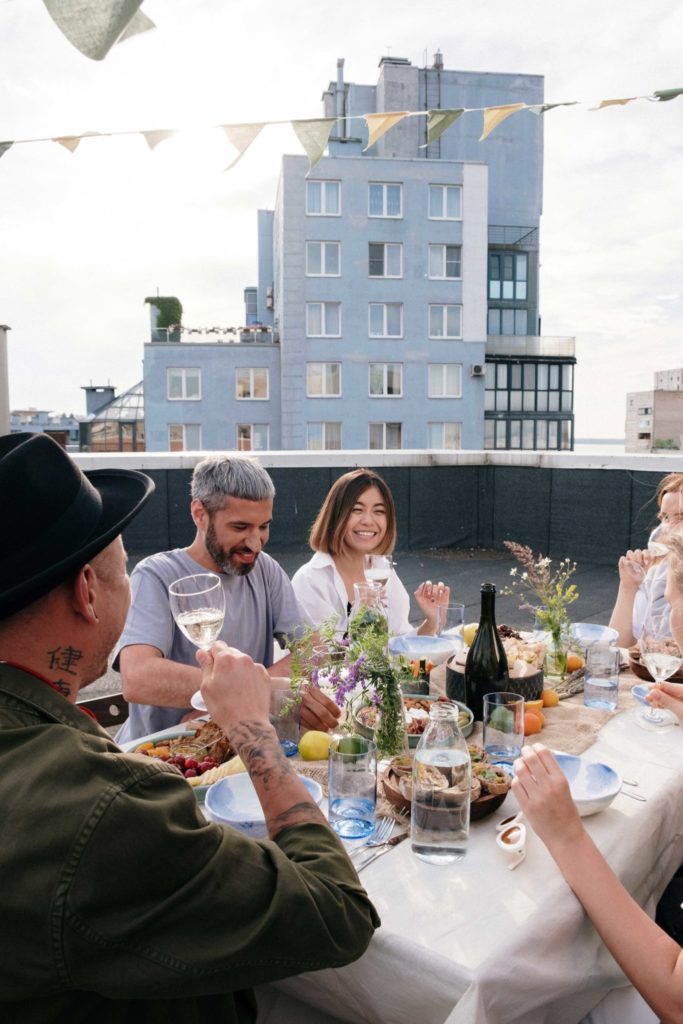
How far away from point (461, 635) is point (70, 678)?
189 cm

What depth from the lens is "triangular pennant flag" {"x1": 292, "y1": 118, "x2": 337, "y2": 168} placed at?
2.85m

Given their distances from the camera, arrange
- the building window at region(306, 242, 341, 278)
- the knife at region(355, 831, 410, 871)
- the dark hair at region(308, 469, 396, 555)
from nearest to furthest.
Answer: the knife at region(355, 831, 410, 871) → the dark hair at region(308, 469, 396, 555) → the building window at region(306, 242, 341, 278)

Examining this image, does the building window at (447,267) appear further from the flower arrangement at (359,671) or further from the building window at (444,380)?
the flower arrangement at (359,671)

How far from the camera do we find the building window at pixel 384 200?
34.3m

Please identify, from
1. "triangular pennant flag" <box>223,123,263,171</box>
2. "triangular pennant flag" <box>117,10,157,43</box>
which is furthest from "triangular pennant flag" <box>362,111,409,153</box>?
"triangular pennant flag" <box>117,10,157,43</box>

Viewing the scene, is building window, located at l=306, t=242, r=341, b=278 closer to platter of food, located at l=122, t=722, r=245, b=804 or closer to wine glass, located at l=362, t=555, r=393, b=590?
wine glass, located at l=362, t=555, r=393, b=590

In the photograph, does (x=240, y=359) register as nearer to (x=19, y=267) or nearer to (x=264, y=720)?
(x=19, y=267)

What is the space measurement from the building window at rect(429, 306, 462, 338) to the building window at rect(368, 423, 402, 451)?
492 cm

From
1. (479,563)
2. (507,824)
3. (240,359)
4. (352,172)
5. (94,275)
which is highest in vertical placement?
(352,172)

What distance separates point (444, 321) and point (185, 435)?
1416 cm

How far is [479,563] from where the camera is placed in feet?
26.4

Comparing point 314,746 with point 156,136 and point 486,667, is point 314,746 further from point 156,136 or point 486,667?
point 156,136

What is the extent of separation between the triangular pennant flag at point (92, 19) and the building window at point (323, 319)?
33859 mm

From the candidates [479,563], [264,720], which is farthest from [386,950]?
[479,563]
